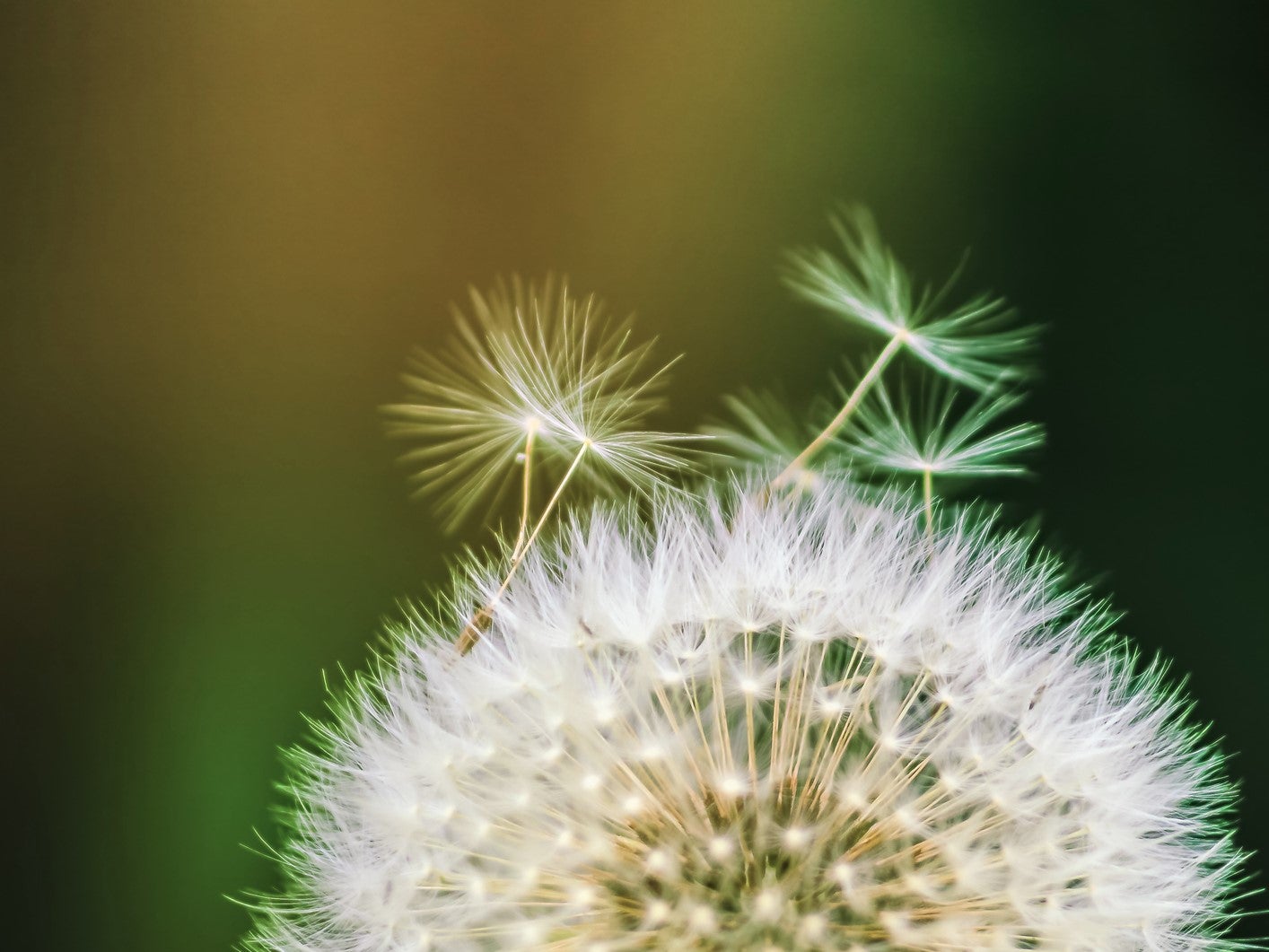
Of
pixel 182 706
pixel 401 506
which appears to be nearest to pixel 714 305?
pixel 401 506

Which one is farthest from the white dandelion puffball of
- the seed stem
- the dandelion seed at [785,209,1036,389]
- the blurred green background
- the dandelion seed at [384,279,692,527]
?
the blurred green background

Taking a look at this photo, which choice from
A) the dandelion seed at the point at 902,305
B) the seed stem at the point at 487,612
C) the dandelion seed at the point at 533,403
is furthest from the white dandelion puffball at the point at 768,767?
the dandelion seed at the point at 902,305

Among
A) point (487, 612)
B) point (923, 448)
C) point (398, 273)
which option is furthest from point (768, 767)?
point (398, 273)

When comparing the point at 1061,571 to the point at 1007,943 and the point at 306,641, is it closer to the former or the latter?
the point at 1007,943

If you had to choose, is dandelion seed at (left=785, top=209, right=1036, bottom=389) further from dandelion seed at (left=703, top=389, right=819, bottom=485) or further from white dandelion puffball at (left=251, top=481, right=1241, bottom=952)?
white dandelion puffball at (left=251, top=481, right=1241, bottom=952)

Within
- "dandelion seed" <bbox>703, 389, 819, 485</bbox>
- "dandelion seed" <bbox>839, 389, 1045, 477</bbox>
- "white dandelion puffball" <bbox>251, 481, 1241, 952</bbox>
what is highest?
"dandelion seed" <bbox>703, 389, 819, 485</bbox>

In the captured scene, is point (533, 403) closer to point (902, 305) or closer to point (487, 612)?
point (487, 612)

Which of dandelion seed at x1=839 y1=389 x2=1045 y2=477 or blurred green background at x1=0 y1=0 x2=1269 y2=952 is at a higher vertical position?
blurred green background at x1=0 y1=0 x2=1269 y2=952
